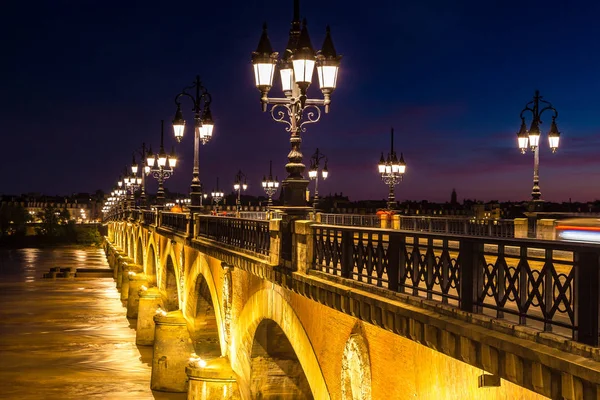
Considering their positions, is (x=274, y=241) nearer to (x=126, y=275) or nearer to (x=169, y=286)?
(x=169, y=286)

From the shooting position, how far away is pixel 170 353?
29.6 m

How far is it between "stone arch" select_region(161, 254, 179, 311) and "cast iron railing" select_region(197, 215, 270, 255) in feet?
48.5

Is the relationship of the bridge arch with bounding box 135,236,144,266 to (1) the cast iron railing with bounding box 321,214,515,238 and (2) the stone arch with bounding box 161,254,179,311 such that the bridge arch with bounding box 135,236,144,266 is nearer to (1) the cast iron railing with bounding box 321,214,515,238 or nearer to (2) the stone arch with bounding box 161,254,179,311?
(2) the stone arch with bounding box 161,254,179,311

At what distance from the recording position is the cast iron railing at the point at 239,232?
15297 mm

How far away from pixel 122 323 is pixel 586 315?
4403 centimetres

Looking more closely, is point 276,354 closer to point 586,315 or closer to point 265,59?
point 265,59

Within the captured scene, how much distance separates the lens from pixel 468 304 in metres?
7.36

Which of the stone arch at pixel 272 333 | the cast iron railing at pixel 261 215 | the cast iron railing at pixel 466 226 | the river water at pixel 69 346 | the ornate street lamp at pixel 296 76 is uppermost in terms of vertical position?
the ornate street lamp at pixel 296 76

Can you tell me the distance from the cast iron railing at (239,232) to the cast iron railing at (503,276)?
4.14m

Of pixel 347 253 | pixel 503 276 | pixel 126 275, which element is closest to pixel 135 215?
pixel 126 275

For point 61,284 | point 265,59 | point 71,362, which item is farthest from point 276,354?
point 61,284

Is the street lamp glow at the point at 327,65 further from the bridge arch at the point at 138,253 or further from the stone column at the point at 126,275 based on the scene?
the bridge arch at the point at 138,253

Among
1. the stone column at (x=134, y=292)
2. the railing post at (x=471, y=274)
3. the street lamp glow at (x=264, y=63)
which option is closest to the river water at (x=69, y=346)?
the stone column at (x=134, y=292)

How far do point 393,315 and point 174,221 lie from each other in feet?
76.6
